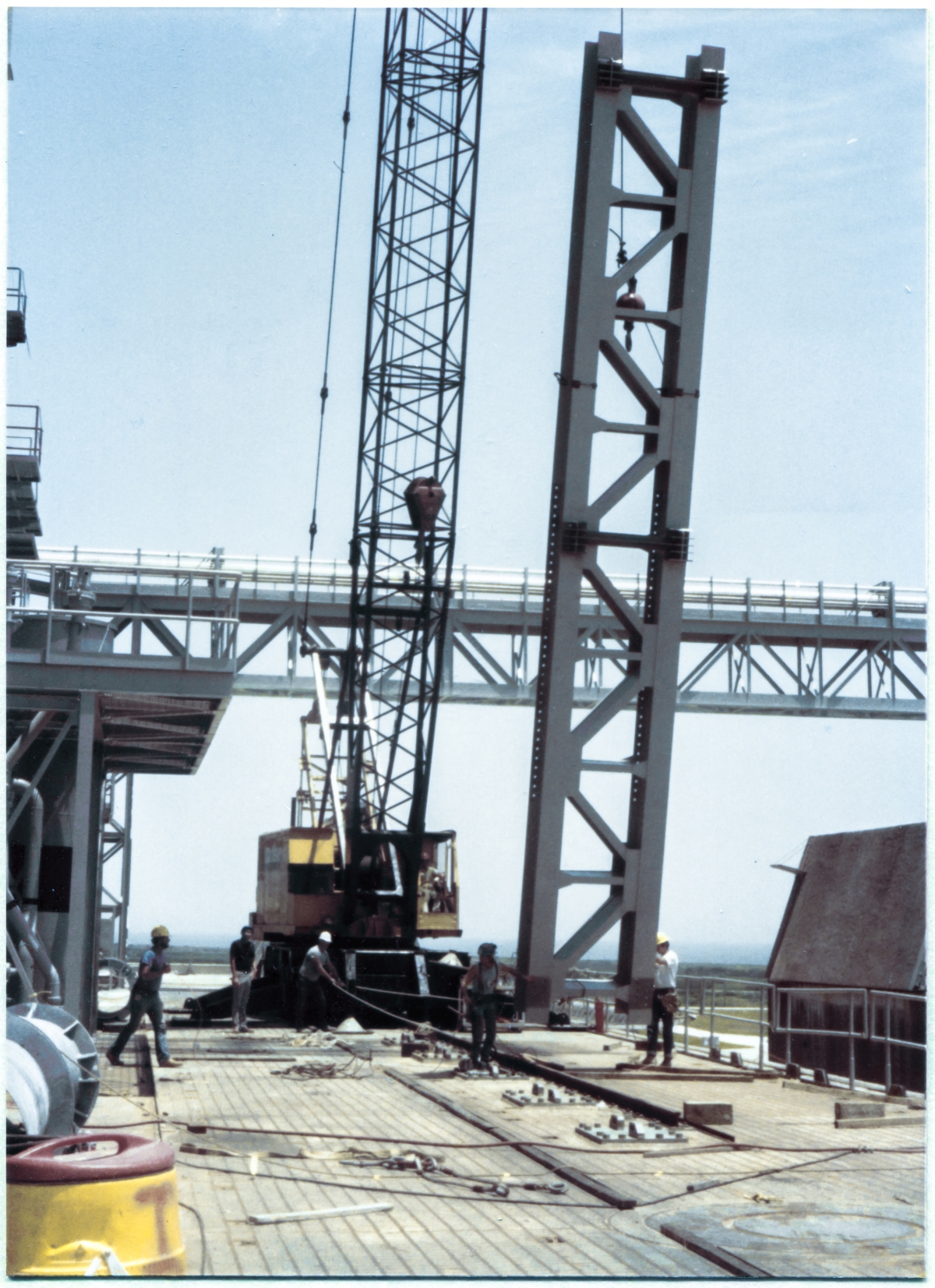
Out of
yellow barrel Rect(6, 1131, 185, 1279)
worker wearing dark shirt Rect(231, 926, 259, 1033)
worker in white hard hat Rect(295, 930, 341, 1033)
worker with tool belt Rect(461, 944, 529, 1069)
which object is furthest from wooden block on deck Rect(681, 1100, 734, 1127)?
worker wearing dark shirt Rect(231, 926, 259, 1033)

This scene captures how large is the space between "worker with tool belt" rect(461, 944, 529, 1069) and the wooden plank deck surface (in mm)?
514

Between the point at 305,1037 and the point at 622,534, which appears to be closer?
the point at 622,534

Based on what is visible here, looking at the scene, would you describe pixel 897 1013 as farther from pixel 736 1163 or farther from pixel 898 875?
pixel 736 1163

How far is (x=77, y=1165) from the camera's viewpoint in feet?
23.5

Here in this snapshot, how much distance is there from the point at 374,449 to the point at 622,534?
27318 mm

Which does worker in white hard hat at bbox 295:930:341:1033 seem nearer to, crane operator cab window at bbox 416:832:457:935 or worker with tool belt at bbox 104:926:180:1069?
worker with tool belt at bbox 104:926:180:1069

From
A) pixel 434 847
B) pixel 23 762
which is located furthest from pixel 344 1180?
pixel 434 847

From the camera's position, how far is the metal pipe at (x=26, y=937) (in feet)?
44.6

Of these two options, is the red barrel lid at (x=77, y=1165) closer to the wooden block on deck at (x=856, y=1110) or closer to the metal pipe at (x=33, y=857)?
the wooden block on deck at (x=856, y=1110)

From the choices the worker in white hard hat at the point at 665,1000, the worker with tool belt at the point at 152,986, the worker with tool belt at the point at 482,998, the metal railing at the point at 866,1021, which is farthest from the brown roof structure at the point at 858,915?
the worker with tool belt at the point at 152,986

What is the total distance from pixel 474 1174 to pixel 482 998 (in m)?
5.88

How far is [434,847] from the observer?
3372 centimetres

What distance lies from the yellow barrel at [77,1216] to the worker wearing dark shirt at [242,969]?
15704mm

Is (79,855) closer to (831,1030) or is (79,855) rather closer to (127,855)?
(831,1030)
